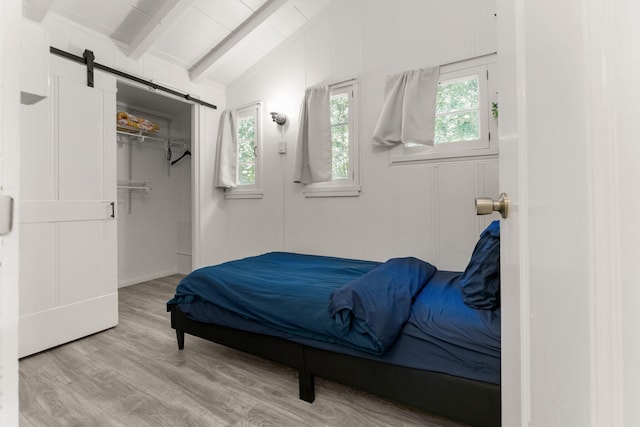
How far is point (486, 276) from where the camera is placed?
54.8 inches

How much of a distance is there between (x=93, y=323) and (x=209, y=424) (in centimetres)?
168

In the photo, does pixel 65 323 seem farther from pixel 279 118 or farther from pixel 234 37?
pixel 234 37

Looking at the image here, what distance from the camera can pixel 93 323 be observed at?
93.5 inches

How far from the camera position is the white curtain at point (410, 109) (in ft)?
7.60

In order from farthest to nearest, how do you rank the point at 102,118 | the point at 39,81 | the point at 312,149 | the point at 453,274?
the point at 312,149
the point at 102,118
the point at 453,274
the point at 39,81

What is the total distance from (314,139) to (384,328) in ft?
6.60

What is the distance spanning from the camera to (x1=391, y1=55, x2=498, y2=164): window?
2172mm

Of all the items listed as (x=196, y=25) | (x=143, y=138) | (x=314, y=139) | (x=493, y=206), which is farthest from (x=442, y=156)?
(x=143, y=138)

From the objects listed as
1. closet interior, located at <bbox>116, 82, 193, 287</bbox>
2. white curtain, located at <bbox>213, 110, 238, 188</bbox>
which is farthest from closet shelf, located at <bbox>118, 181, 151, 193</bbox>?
white curtain, located at <bbox>213, 110, 238, 188</bbox>

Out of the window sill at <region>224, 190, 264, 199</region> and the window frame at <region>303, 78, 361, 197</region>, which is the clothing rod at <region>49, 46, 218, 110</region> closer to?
the window sill at <region>224, 190, 264, 199</region>

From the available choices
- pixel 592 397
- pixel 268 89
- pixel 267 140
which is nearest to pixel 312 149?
pixel 267 140

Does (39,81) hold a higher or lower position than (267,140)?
lower

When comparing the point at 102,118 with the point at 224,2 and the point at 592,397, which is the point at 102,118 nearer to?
the point at 224,2

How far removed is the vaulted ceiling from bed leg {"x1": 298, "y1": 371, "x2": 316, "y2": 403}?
9.40ft
